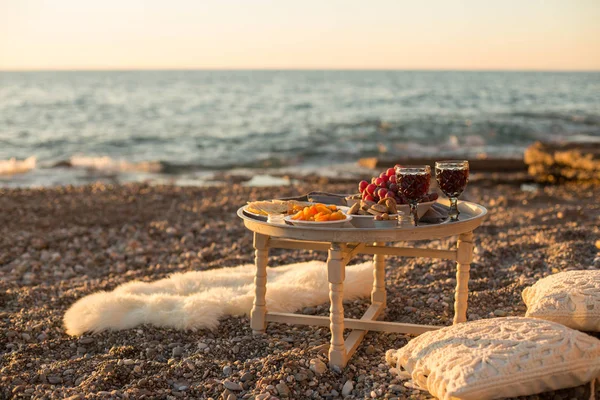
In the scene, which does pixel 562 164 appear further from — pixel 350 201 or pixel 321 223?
pixel 321 223

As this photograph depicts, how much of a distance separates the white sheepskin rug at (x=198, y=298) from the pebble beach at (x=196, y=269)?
3.8 inches

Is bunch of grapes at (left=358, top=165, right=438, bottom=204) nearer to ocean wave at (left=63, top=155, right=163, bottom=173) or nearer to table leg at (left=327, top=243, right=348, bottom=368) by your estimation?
table leg at (left=327, top=243, right=348, bottom=368)

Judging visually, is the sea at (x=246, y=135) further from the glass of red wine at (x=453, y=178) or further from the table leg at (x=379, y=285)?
the glass of red wine at (x=453, y=178)

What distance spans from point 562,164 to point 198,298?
10.5 m

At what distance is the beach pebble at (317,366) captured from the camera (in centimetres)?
369

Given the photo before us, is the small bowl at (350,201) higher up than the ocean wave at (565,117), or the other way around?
the small bowl at (350,201)

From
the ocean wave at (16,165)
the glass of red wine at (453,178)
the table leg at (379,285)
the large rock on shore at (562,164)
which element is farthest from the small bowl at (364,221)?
the ocean wave at (16,165)

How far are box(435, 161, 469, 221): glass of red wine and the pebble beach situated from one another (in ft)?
3.33

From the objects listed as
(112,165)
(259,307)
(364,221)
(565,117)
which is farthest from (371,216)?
(565,117)

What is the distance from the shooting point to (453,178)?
375 centimetres

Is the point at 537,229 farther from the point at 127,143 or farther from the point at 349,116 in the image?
the point at 349,116

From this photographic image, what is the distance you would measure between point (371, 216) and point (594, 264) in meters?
2.65

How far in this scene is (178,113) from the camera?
3055cm

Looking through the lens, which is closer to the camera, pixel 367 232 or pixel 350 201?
pixel 367 232
